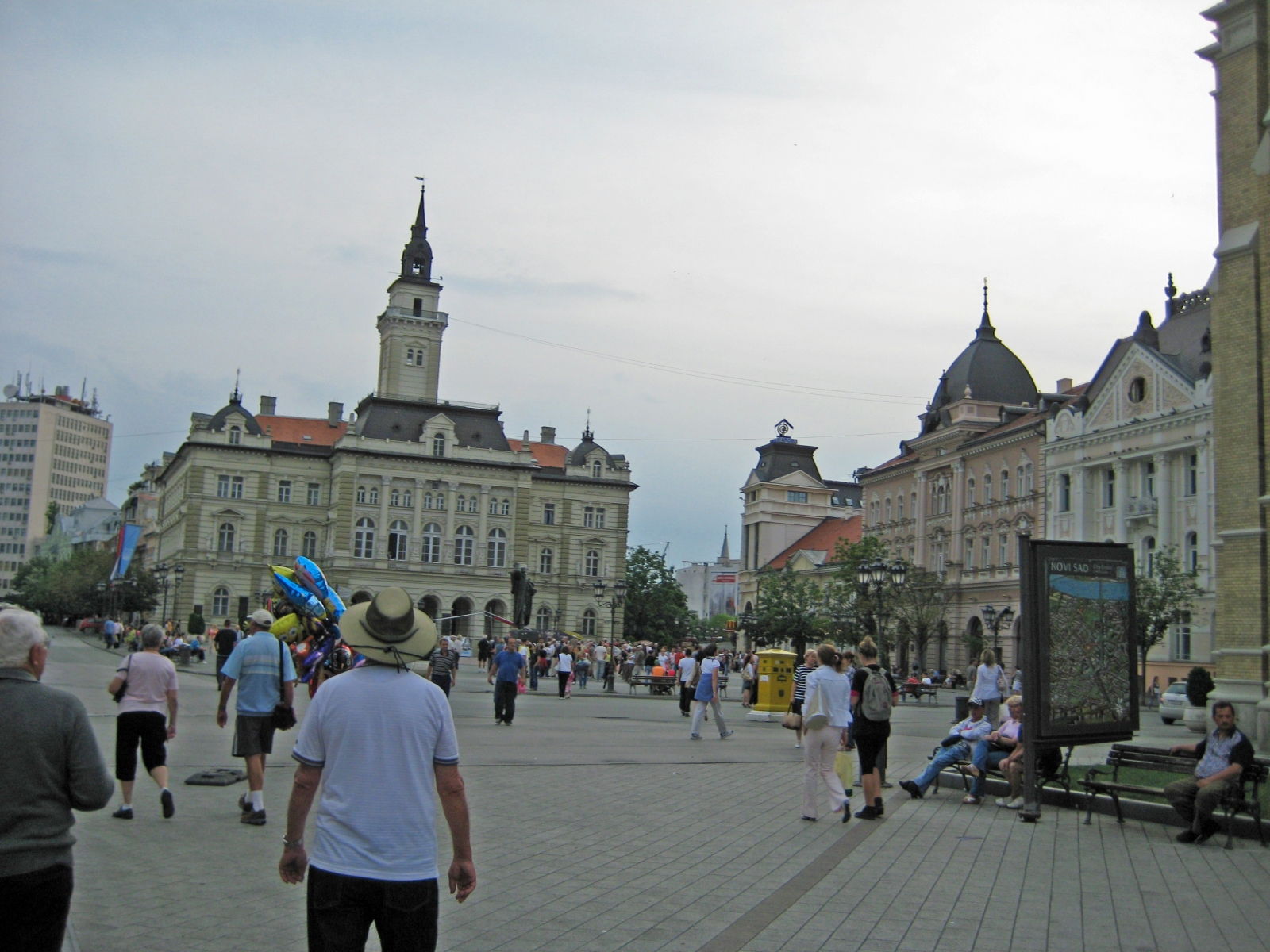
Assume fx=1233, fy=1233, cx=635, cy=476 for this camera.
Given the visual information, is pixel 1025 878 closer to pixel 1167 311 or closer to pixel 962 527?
pixel 1167 311

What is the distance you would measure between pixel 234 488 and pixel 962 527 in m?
54.2

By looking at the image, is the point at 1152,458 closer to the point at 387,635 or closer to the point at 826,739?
the point at 826,739

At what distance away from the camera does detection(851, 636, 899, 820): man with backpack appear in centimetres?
1240

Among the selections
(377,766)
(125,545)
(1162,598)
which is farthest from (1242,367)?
(125,545)

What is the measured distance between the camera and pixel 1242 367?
871 inches

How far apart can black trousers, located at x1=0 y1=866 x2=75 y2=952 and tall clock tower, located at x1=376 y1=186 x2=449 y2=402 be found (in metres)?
92.8

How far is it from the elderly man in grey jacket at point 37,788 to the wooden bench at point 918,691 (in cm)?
4128

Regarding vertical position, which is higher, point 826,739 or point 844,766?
point 826,739

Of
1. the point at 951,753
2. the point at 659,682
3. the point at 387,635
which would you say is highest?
the point at 387,635

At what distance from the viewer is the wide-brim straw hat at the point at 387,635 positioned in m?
4.94

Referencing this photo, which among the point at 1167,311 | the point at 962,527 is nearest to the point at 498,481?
the point at 962,527

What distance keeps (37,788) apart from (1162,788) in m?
11.1

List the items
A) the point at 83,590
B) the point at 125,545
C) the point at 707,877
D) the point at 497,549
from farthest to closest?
the point at 83,590
the point at 497,549
the point at 125,545
the point at 707,877

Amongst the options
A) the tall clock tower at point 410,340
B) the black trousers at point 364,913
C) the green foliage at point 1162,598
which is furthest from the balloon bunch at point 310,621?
the tall clock tower at point 410,340
